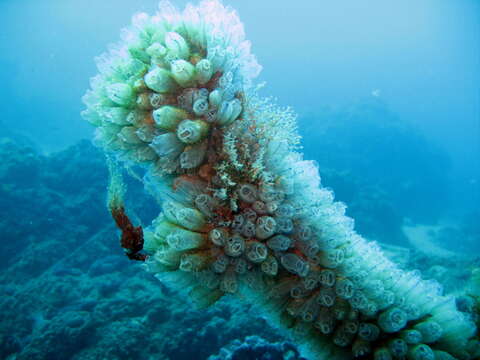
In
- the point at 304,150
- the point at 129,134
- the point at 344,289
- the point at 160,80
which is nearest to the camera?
the point at 160,80

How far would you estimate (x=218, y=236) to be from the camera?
2.32 metres

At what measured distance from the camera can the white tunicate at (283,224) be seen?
95.7 inches

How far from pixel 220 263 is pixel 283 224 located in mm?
600

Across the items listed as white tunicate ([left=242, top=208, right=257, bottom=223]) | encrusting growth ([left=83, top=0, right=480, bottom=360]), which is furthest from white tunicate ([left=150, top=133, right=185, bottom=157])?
white tunicate ([left=242, top=208, right=257, bottom=223])

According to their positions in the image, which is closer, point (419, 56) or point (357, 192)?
point (357, 192)

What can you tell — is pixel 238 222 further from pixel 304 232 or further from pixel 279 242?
pixel 304 232

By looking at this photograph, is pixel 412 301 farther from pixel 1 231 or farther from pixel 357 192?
pixel 357 192

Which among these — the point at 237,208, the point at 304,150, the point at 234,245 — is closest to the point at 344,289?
the point at 234,245

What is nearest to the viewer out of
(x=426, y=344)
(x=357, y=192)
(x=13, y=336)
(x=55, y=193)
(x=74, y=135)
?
(x=426, y=344)

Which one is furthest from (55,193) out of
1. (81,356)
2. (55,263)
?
(81,356)

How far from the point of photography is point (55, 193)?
15.5m

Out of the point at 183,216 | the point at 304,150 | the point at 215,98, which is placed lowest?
the point at 183,216

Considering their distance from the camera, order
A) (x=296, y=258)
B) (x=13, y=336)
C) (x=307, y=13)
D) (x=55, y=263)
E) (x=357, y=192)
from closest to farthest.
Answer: (x=296, y=258) → (x=13, y=336) → (x=55, y=263) → (x=357, y=192) → (x=307, y=13)

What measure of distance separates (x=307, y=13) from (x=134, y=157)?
104 metres
